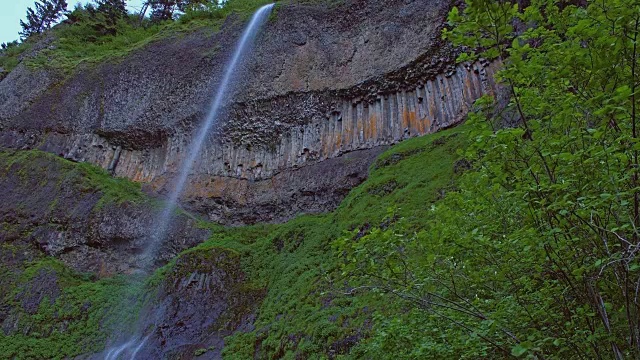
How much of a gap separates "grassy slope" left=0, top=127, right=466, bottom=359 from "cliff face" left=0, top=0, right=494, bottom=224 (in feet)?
6.39

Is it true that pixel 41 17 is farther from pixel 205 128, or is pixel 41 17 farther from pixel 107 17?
pixel 205 128

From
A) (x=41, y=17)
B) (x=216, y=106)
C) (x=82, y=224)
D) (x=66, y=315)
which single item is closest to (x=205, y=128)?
(x=216, y=106)

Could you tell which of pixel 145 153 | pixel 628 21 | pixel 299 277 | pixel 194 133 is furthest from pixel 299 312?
pixel 145 153

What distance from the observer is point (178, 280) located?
14.2 m

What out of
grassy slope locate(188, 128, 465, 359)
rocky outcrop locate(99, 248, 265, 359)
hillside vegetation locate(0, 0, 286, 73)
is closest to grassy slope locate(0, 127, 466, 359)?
grassy slope locate(188, 128, 465, 359)

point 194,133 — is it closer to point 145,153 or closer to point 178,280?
point 145,153

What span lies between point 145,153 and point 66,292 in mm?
7844

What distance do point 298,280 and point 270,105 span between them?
386 inches

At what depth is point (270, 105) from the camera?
798 inches

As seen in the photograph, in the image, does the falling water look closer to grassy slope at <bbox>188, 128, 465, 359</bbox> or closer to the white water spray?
the white water spray

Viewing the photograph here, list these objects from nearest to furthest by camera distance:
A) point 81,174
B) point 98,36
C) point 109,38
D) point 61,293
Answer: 1. point 61,293
2. point 81,174
3. point 109,38
4. point 98,36

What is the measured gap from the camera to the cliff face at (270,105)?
17.9m

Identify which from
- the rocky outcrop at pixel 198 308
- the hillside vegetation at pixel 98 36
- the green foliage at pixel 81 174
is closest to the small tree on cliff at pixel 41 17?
the hillside vegetation at pixel 98 36

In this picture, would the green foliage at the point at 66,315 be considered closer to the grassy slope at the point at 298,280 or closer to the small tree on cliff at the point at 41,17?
the grassy slope at the point at 298,280
